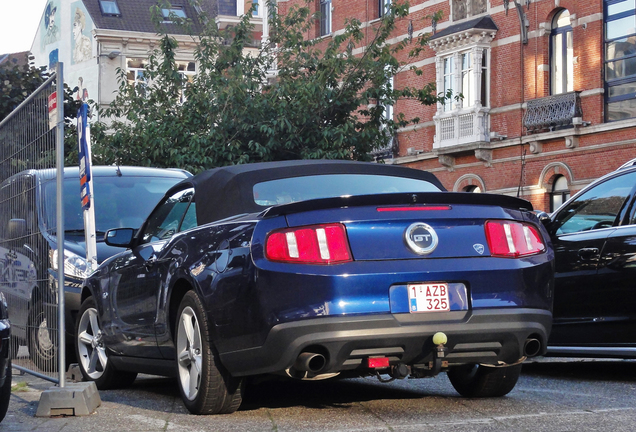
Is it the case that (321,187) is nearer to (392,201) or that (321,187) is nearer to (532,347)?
(392,201)

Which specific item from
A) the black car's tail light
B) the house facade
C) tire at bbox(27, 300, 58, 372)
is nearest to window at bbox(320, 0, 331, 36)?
the house facade

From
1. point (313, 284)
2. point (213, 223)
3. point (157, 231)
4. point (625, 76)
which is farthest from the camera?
point (625, 76)

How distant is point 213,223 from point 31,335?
6.65 ft

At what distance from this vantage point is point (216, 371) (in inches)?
236

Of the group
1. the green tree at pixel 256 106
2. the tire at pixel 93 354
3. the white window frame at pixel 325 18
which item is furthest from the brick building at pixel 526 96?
the tire at pixel 93 354

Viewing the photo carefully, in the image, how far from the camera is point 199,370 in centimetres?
615

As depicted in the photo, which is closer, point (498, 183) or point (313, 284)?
point (313, 284)

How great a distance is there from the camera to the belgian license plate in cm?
Answer: 568

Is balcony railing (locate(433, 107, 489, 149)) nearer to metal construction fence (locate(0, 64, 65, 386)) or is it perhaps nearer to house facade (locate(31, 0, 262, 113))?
house facade (locate(31, 0, 262, 113))

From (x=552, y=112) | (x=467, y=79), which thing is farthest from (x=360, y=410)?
(x=467, y=79)

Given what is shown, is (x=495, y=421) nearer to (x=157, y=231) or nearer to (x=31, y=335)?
(x=157, y=231)

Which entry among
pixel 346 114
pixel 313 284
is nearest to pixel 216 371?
pixel 313 284

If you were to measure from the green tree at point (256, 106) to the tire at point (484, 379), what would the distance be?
1628cm

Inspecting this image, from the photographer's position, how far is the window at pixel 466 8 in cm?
3425
